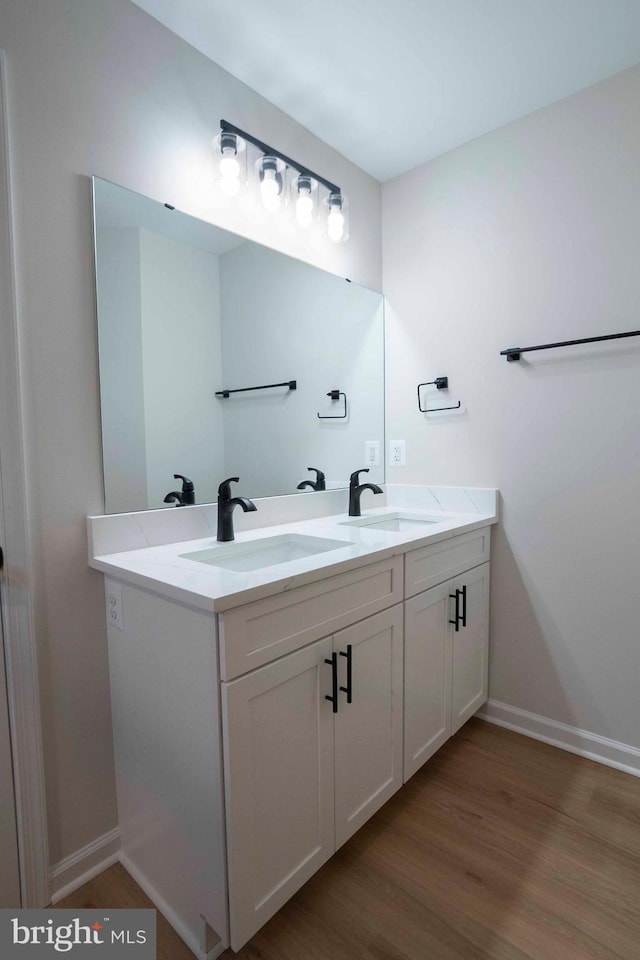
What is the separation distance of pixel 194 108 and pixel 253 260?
1.55ft

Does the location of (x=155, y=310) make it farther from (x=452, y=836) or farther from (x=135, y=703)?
(x=452, y=836)

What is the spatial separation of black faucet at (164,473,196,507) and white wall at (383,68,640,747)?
1.15 meters

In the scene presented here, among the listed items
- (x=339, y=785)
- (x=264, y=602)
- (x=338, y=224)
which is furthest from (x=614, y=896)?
(x=338, y=224)

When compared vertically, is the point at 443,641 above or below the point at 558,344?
below

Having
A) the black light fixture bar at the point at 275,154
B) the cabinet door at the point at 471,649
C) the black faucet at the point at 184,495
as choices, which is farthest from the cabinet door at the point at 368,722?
the black light fixture bar at the point at 275,154

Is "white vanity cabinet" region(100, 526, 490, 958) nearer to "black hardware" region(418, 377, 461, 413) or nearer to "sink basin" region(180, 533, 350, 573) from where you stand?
"sink basin" region(180, 533, 350, 573)

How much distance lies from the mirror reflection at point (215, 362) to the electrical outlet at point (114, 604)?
8.4 inches

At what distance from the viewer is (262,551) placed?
5.25 ft

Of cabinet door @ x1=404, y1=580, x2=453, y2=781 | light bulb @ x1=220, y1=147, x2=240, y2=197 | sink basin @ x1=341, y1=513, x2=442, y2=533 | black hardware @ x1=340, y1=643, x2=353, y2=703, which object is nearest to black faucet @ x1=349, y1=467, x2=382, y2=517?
sink basin @ x1=341, y1=513, x2=442, y2=533

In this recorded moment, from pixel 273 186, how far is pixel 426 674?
179 centimetres

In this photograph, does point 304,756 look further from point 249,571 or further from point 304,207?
point 304,207

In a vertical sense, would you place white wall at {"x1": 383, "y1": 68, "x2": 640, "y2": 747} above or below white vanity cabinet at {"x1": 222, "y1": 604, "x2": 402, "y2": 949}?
above

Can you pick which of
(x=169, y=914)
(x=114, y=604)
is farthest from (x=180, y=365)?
(x=169, y=914)

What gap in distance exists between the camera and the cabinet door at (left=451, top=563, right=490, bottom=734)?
1.84m
